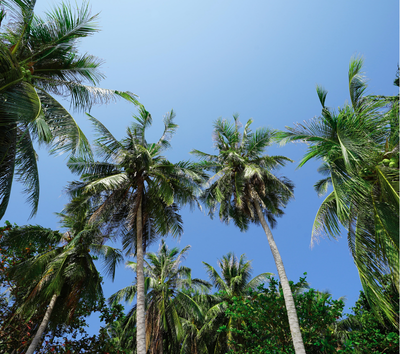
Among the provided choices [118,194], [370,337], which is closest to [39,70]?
[118,194]

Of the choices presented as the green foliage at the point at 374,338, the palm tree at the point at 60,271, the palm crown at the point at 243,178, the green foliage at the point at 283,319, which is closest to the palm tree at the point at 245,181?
the palm crown at the point at 243,178

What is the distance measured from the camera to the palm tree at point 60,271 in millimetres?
10414

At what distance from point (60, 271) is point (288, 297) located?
9.19m

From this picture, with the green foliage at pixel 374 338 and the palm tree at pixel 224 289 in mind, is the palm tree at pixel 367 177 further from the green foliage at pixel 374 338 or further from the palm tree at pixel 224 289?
the palm tree at pixel 224 289

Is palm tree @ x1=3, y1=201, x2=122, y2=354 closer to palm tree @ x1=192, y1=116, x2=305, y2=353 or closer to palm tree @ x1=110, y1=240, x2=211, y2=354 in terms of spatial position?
palm tree @ x1=110, y1=240, x2=211, y2=354

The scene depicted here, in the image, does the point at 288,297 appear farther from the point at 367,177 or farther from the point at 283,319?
the point at 367,177

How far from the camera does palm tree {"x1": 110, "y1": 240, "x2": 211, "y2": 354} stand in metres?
13.4

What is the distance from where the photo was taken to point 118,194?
34.2ft

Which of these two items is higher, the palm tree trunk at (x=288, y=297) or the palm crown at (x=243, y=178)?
the palm crown at (x=243, y=178)

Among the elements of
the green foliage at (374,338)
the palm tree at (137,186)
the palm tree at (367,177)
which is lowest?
the green foliage at (374,338)

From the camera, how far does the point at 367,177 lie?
21.5ft

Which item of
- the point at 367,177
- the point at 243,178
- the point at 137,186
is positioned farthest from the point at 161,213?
the point at 367,177

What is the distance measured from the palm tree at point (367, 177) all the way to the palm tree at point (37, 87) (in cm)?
556

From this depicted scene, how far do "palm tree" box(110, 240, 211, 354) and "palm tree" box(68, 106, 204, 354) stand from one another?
4039mm
